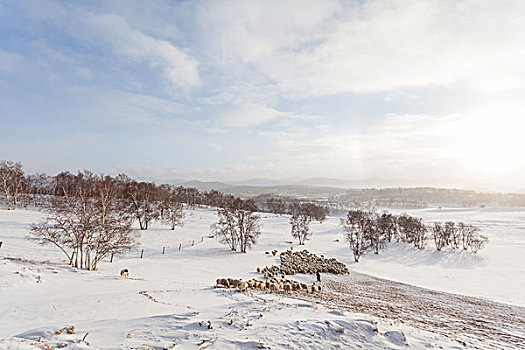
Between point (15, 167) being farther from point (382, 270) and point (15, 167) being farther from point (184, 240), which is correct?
point (382, 270)

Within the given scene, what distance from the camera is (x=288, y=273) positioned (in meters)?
26.2

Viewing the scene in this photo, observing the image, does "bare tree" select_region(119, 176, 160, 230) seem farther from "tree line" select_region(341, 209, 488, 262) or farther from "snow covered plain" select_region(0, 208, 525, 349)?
"tree line" select_region(341, 209, 488, 262)

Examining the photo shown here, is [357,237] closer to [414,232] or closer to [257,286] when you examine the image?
[414,232]

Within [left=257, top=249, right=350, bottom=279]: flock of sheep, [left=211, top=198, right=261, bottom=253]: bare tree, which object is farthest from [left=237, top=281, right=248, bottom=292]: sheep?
[left=211, top=198, right=261, bottom=253]: bare tree

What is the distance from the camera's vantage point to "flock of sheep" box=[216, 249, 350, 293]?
1647cm

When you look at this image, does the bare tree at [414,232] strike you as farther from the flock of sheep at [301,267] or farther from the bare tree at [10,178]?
the bare tree at [10,178]

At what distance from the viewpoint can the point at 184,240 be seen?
43219mm

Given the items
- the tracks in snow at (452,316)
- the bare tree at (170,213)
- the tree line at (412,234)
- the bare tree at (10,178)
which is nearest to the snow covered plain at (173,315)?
the tracks in snow at (452,316)

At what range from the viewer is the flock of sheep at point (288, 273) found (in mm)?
16469

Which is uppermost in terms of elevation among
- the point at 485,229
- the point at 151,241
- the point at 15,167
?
the point at 15,167

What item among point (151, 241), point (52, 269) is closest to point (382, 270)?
point (151, 241)

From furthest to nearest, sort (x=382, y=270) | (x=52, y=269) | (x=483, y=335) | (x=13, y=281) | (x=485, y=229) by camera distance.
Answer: (x=485, y=229) → (x=382, y=270) → (x=52, y=269) → (x=13, y=281) → (x=483, y=335)

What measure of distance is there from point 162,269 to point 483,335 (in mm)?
23641

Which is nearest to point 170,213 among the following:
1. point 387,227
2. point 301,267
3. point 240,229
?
point 240,229
